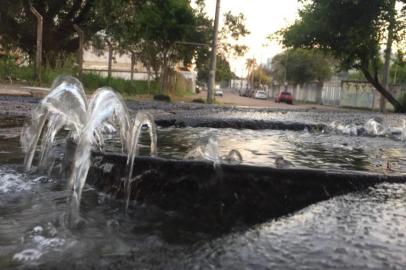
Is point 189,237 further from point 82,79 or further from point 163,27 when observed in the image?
point 163,27

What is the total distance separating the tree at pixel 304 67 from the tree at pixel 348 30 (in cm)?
2613

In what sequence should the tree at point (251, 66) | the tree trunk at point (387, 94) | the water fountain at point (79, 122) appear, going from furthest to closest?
the tree at point (251, 66) → the tree trunk at point (387, 94) → the water fountain at point (79, 122)

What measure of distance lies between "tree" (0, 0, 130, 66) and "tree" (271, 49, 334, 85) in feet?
103

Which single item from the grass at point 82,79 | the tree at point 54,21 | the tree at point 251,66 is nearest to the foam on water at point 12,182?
the grass at point 82,79

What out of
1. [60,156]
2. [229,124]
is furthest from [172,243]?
[229,124]

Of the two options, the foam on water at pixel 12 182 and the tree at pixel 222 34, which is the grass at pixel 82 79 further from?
the foam on water at pixel 12 182

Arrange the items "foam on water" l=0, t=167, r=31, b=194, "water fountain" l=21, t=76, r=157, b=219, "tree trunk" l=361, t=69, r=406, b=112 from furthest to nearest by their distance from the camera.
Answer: "tree trunk" l=361, t=69, r=406, b=112 → "foam on water" l=0, t=167, r=31, b=194 → "water fountain" l=21, t=76, r=157, b=219

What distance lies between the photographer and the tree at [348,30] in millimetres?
23547

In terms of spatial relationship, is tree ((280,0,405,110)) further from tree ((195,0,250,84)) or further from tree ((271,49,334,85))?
tree ((271,49,334,85))

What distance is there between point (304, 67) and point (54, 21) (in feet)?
117

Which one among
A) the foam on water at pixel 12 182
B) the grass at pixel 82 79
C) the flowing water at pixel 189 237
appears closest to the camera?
the flowing water at pixel 189 237

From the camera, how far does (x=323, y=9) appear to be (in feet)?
79.5

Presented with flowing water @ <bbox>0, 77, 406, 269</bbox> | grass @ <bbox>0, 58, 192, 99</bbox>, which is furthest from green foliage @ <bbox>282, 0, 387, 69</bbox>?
flowing water @ <bbox>0, 77, 406, 269</bbox>

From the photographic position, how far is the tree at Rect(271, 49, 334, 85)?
5372 centimetres
